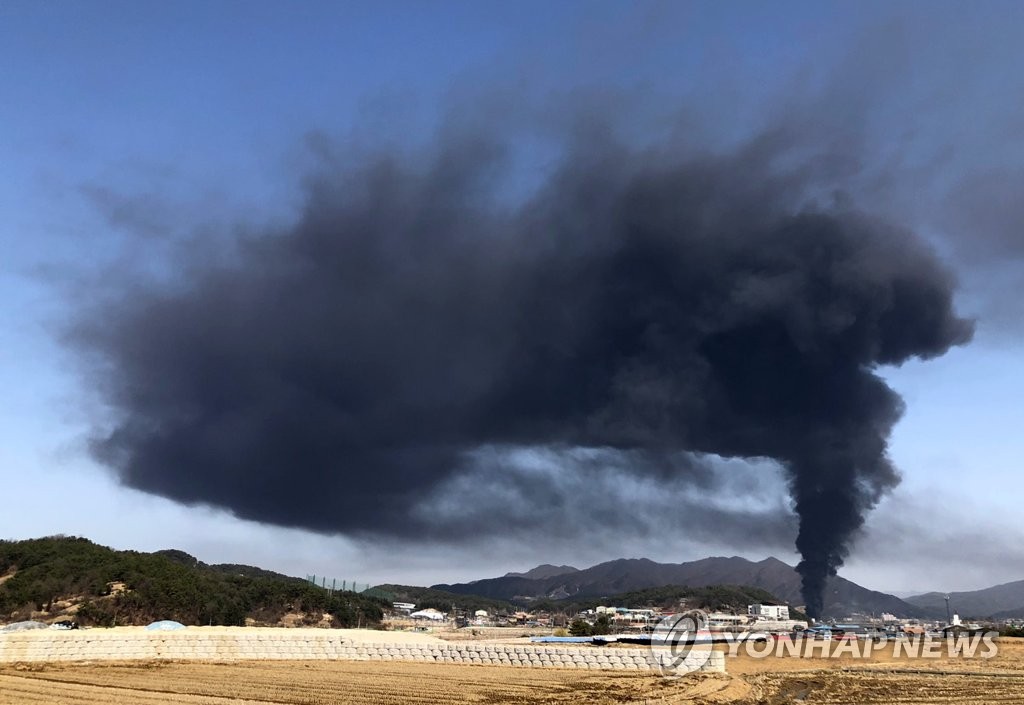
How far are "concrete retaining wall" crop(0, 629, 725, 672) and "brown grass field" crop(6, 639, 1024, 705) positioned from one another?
7.27ft

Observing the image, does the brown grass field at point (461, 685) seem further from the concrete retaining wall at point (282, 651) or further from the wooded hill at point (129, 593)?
the wooded hill at point (129, 593)

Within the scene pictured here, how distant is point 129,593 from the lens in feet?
390

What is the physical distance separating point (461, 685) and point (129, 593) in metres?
94.5

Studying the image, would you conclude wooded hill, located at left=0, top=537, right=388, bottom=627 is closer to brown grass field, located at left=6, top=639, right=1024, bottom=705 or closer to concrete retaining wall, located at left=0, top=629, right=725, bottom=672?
concrete retaining wall, located at left=0, top=629, right=725, bottom=672

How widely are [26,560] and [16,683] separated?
115 m

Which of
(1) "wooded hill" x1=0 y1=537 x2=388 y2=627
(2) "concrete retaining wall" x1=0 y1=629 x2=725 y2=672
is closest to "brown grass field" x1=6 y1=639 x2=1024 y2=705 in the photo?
(2) "concrete retaining wall" x1=0 y1=629 x2=725 y2=672

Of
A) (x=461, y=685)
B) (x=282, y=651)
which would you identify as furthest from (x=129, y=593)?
(x=461, y=685)

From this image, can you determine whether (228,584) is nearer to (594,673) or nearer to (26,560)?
(26,560)

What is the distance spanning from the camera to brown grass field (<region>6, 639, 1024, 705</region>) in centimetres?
4078

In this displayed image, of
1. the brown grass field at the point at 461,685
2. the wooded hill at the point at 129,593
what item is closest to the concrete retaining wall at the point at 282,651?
the brown grass field at the point at 461,685

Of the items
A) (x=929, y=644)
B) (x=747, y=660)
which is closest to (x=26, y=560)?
(x=747, y=660)

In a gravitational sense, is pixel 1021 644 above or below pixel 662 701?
below

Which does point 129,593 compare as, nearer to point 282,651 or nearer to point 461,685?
point 282,651

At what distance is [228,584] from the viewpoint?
157 m
